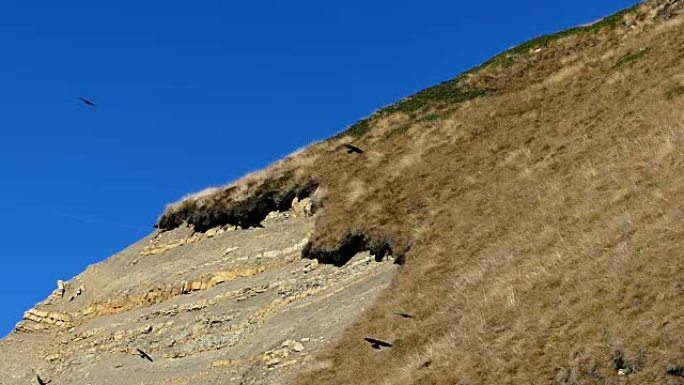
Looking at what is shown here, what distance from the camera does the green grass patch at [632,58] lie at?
37.4m

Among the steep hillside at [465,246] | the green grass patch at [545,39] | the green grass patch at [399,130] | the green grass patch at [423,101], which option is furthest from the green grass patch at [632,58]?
the green grass patch at [545,39]

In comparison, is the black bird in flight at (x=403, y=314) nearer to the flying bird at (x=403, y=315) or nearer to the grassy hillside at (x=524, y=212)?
the flying bird at (x=403, y=315)

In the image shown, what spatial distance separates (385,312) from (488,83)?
25.7 metres

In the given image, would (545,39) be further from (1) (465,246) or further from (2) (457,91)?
(1) (465,246)

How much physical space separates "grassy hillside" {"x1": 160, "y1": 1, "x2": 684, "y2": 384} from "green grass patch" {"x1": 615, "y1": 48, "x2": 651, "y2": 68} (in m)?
0.16

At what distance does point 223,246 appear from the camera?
40.5 metres

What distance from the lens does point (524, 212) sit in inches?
1103

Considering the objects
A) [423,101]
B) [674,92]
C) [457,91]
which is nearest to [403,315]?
[674,92]

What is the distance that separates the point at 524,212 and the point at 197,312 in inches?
626

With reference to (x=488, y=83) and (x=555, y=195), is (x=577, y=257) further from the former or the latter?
(x=488, y=83)

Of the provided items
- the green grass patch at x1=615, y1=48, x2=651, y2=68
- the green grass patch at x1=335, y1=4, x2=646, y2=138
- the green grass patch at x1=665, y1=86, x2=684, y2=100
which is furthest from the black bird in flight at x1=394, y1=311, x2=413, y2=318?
the green grass patch at x1=335, y1=4, x2=646, y2=138

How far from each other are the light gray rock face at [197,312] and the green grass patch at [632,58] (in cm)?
1472

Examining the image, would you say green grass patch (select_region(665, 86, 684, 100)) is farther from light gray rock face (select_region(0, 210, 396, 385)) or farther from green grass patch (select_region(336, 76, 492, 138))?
green grass patch (select_region(336, 76, 492, 138))

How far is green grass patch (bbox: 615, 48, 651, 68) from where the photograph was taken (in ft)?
123
